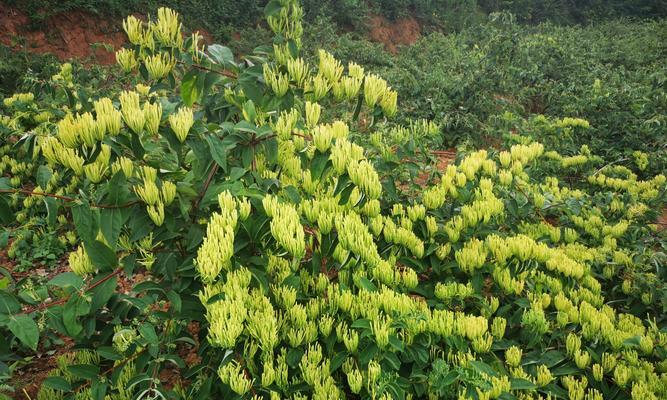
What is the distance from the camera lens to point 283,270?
1.37 m

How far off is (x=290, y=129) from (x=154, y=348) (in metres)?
0.87

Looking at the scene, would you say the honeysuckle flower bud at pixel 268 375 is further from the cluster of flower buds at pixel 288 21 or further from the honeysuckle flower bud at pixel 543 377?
the cluster of flower buds at pixel 288 21

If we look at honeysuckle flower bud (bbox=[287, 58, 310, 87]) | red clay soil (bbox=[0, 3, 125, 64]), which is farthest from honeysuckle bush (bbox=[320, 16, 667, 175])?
red clay soil (bbox=[0, 3, 125, 64])

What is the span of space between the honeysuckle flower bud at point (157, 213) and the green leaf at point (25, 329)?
41 cm

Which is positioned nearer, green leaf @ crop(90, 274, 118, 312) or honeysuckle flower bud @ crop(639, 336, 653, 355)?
green leaf @ crop(90, 274, 118, 312)

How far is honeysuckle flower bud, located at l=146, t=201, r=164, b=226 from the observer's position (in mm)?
1222

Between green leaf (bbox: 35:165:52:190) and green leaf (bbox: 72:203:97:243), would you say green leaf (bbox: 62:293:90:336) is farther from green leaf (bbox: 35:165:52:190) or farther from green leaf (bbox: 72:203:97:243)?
green leaf (bbox: 35:165:52:190)

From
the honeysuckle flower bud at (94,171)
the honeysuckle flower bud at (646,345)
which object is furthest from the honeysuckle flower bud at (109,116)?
the honeysuckle flower bud at (646,345)

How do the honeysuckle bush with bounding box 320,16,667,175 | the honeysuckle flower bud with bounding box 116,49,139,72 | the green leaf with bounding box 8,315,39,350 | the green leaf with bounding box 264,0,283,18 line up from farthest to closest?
the honeysuckle bush with bounding box 320,16,667,175 < the green leaf with bounding box 264,0,283,18 < the honeysuckle flower bud with bounding box 116,49,139,72 < the green leaf with bounding box 8,315,39,350

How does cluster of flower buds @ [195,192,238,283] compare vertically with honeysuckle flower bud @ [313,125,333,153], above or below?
below

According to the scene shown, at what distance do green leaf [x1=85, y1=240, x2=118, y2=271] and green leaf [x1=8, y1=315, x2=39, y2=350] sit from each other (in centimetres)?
22

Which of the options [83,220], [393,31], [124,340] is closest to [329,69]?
[83,220]

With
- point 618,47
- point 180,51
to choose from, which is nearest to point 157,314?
point 180,51

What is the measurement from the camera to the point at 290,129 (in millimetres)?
1529
